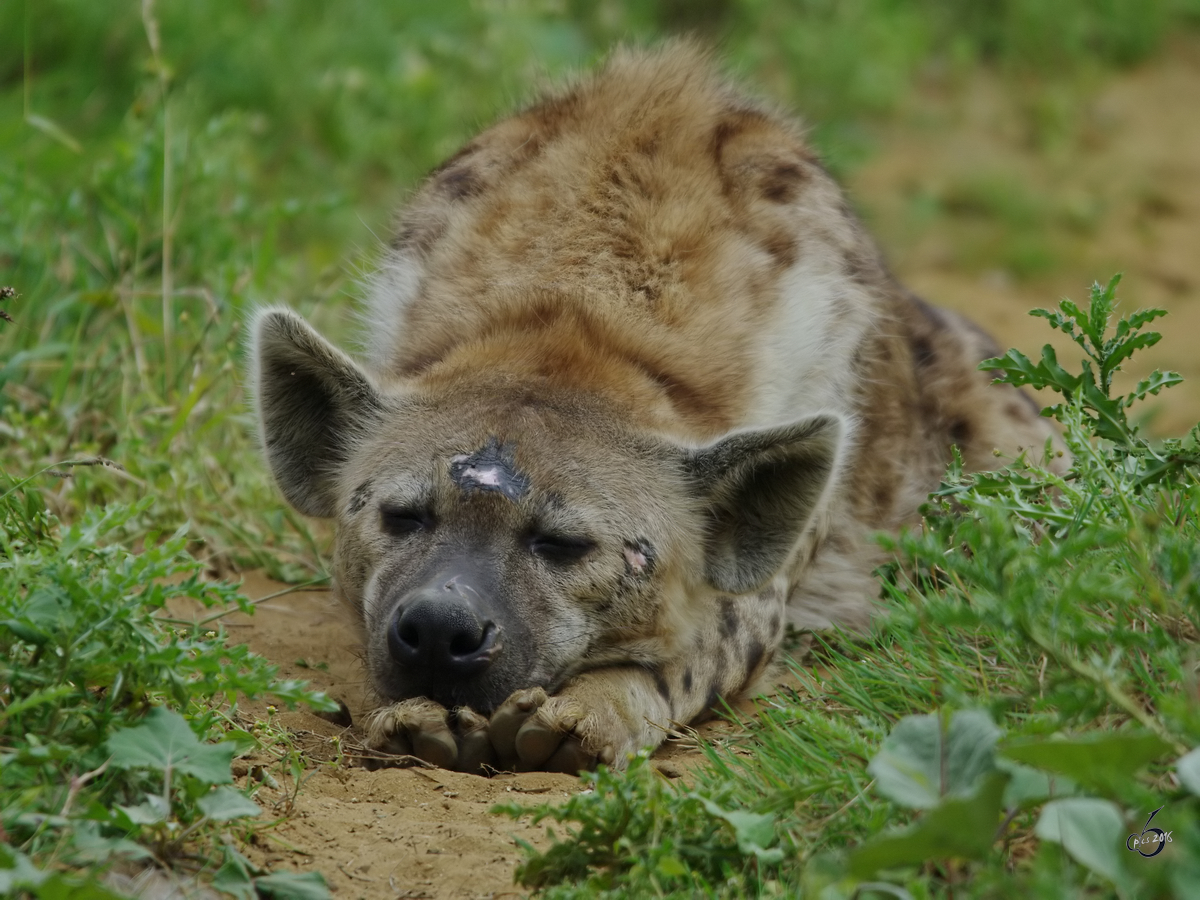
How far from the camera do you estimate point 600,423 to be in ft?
10.2

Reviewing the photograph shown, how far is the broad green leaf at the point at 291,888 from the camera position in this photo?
2.15 meters

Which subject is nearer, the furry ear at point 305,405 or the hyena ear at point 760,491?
the hyena ear at point 760,491

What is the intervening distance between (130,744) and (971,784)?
1.20 metres

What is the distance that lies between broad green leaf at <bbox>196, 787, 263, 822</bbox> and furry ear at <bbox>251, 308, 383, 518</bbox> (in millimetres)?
1209

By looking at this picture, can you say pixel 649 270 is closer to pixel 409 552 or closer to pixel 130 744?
pixel 409 552

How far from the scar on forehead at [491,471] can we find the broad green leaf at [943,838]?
1.29 meters

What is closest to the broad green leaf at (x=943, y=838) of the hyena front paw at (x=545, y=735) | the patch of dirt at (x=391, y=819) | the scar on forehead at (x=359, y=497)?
the patch of dirt at (x=391, y=819)

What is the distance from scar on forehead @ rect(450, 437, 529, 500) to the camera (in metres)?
2.94

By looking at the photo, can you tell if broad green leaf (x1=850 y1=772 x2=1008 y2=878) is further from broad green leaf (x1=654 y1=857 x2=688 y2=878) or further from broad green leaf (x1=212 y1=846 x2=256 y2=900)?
broad green leaf (x1=212 y1=846 x2=256 y2=900)

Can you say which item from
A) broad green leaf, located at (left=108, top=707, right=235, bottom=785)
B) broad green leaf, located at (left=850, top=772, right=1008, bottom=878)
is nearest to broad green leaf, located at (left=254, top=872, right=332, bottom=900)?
broad green leaf, located at (left=108, top=707, right=235, bottom=785)

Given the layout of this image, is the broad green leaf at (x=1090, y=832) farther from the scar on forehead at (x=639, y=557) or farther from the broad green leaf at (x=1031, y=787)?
the scar on forehead at (x=639, y=557)

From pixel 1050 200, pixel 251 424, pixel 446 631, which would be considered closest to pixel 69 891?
pixel 446 631

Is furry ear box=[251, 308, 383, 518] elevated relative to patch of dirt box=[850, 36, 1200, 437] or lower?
elevated
